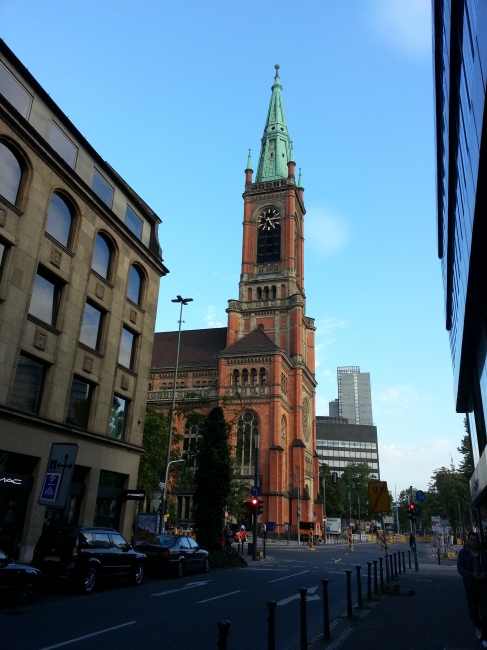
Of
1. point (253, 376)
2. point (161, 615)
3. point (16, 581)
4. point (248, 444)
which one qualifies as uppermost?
point (253, 376)

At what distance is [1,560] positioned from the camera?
1073 centimetres

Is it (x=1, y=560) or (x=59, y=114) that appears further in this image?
(x=59, y=114)

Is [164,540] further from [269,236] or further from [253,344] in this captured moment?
[269,236]

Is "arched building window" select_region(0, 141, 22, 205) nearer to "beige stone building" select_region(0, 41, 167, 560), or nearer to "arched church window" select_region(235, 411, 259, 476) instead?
"beige stone building" select_region(0, 41, 167, 560)

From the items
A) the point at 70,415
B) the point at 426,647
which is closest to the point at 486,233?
the point at 426,647

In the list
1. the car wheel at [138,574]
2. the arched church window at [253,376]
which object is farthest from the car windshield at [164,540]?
the arched church window at [253,376]

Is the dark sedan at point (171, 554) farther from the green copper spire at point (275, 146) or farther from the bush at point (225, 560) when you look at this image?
the green copper spire at point (275, 146)

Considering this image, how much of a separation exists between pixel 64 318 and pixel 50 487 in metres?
9.00

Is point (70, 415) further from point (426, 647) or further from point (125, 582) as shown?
point (426, 647)

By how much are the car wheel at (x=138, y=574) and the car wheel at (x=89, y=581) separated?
6.25 feet

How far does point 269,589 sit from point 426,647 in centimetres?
788

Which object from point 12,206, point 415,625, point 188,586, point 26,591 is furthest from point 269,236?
point 415,625

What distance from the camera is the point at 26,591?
36.8 feet

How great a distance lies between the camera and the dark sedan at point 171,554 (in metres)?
17.7
